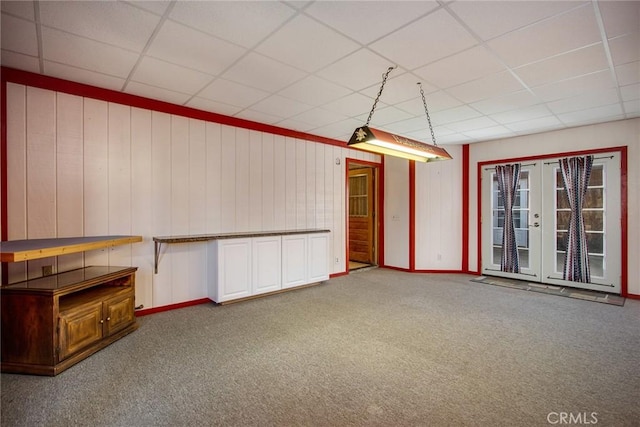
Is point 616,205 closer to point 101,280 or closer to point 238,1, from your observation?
point 238,1

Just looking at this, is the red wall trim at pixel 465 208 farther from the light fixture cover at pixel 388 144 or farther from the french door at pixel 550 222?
the light fixture cover at pixel 388 144

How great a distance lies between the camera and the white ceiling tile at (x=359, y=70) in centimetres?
298

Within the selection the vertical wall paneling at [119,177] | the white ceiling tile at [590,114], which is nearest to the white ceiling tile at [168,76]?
the vertical wall paneling at [119,177]

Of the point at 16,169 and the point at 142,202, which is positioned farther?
the point at 142,202

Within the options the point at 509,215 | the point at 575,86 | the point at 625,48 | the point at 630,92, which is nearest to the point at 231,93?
the point at 625,48

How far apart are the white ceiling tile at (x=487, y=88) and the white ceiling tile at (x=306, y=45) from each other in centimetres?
168

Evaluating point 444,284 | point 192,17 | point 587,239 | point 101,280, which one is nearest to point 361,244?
point 444,284

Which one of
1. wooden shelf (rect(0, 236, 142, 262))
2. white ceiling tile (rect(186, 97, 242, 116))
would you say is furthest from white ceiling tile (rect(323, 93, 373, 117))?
wooden shelf (rect(0, 236, 142, 262))

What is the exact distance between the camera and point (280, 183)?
5.56 m

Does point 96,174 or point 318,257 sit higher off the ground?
point 96,174

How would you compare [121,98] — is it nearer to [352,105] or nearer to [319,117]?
[319,117]

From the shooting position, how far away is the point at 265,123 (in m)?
5.25

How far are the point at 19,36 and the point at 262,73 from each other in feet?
6.85

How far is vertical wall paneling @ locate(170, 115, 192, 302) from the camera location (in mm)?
4348
